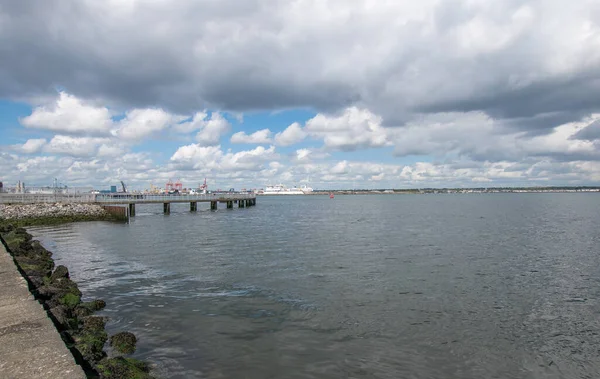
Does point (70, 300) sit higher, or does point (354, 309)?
point (70, 300)

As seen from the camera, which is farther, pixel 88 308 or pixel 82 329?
pixel 88 308

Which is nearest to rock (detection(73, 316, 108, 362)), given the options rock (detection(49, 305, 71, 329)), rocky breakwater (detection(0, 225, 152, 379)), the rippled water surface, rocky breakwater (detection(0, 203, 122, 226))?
rocky breakwater (detection(0, 225, 152, 379))

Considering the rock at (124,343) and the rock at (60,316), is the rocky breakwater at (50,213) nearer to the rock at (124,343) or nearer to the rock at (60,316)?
the rock at (60,316)

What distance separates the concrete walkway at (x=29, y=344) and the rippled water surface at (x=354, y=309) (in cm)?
232

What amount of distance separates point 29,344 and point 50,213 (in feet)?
173

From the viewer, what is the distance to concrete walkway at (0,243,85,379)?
6926 millimetres

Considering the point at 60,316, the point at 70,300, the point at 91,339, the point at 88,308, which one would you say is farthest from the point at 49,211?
the point at 91,339

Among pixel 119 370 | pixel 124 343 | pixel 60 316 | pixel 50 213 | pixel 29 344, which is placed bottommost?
pixel 124 343

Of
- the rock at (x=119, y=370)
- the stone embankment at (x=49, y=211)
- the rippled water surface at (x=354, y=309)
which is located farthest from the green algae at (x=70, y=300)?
the stone embankment at (x=49, y=211)

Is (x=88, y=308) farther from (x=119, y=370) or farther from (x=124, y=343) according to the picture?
(x=119, y=370)

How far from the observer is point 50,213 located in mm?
53188

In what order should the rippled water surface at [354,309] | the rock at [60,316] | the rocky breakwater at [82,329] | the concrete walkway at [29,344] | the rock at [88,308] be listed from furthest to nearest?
the rock at [88,308], the rock at [60,316], the rippled water surface at [354,309], the rocky breakwater at [82,329], the concrete walkway at [29,344]

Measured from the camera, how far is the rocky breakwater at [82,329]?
26.8 feet

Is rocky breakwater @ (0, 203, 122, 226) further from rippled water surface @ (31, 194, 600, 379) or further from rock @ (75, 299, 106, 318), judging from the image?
rock @ (75, 299, 106, 318)
